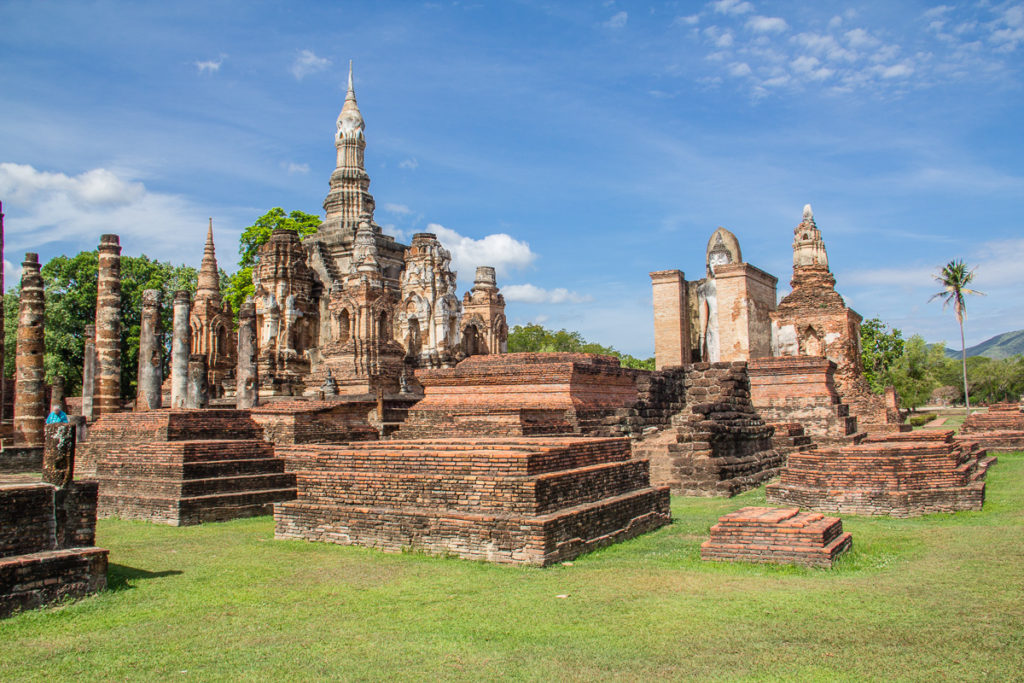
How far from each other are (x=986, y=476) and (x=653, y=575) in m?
9.93

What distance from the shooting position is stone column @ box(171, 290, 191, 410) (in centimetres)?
1939

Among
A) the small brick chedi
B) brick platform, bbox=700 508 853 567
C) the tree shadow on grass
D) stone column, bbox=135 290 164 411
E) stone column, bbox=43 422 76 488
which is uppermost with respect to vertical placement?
stone column, bbox=135 290 164 411

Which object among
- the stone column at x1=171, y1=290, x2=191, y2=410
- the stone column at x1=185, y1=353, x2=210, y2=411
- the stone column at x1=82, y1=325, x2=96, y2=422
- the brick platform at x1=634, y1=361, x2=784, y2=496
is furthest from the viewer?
the stone column at x1=82, y1=325, x2=96, y2=422

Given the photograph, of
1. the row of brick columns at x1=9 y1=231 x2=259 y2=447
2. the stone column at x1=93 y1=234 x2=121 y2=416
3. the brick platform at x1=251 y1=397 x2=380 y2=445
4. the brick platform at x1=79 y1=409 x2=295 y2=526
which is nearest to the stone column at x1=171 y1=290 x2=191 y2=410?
the row of brick columns at x1=9 y1=231 x2=259 y2=447

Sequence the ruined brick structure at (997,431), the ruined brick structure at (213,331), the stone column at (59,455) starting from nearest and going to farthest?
the stone column at (59,455), the ruined brick structure at (997,431), the ruined brick structure at (213,331)

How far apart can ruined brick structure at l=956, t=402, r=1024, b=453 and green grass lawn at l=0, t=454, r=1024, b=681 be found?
13360 millimetres

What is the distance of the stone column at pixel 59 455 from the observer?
703 centimetres

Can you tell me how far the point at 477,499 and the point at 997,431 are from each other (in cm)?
1727

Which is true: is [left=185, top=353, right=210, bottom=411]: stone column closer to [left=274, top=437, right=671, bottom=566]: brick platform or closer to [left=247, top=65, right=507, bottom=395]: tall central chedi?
[left=247, top=65, right=507, bottom=395]: tall central chedi

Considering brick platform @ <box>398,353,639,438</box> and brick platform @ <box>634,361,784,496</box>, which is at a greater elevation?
brick platform @ <box>398,353,639,438</box>

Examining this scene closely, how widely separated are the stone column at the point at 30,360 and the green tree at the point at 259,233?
19461mm

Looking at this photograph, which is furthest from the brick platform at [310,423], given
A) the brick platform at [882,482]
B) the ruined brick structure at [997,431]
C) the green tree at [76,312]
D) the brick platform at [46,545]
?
the green tree at [76,312]

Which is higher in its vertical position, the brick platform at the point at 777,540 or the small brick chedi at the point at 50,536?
the small brick chedi at the point at 50,536

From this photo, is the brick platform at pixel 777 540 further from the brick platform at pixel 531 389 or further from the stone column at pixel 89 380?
the stone column at pixel 89 380
